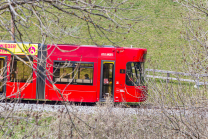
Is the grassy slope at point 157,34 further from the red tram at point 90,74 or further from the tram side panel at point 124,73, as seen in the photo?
the tram side panel at point 124,73

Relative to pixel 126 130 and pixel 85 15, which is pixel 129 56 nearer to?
pixel 126 130

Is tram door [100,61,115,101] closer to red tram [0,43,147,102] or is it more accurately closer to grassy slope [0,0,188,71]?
red tram [0,43,147,102]

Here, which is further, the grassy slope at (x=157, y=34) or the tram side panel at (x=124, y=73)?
the grassy slope at (x=157, y=34)

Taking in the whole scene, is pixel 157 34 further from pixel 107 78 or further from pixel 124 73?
pixel 107 78

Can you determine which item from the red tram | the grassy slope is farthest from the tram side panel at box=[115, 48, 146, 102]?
the grassy slope

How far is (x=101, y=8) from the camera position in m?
4.50

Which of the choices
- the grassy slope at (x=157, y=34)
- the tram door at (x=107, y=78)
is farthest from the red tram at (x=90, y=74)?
the grassy slope at (x=157, y=34)

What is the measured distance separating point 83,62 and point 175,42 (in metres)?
19.3

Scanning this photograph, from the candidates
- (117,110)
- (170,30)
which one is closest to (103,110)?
(117,110)

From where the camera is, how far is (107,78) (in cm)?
1189

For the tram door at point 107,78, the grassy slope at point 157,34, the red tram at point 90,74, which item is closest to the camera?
the red tram at point 90,74

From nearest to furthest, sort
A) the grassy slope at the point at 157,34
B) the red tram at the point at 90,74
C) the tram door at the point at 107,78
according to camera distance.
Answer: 1. the red tram at the point at 90,74
2. the tram door at the point at 107,78
3. the grassy slope at the point at 157,34

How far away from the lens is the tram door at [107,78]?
11836 mm

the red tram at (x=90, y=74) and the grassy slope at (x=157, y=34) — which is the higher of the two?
the grassy slope at (x=157, y=34)
